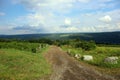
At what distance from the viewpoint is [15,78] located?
22.8m

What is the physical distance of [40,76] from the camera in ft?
79.7

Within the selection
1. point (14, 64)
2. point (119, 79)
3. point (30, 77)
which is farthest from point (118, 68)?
point (14, 64)

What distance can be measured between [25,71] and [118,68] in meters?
13.1

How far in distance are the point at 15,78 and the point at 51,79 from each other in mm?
4002

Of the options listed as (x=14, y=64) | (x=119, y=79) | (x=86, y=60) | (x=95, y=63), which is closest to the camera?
(x=119, y=79)

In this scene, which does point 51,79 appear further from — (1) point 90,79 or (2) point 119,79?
(2) point 119,79

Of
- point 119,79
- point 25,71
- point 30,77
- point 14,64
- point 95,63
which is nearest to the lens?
point 119,79

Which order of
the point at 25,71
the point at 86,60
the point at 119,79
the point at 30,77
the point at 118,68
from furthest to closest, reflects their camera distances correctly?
the point at 86,60 → the point at 118,68 → the point at 25,71 → the point at 30,77 → the point at 119,79

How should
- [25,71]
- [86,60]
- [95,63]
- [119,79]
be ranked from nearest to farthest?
1. [119,79]
2. [25,71]
3. [95,63]
4. [86,60]

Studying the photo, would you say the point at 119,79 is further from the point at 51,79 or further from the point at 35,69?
the point at 35,69

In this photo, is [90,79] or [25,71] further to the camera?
[25,71]

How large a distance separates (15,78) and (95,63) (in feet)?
51.2

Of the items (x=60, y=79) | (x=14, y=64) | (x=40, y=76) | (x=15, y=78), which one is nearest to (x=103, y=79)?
(x=60, y=79)

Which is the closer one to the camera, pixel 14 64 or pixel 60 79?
pixel 60 79
